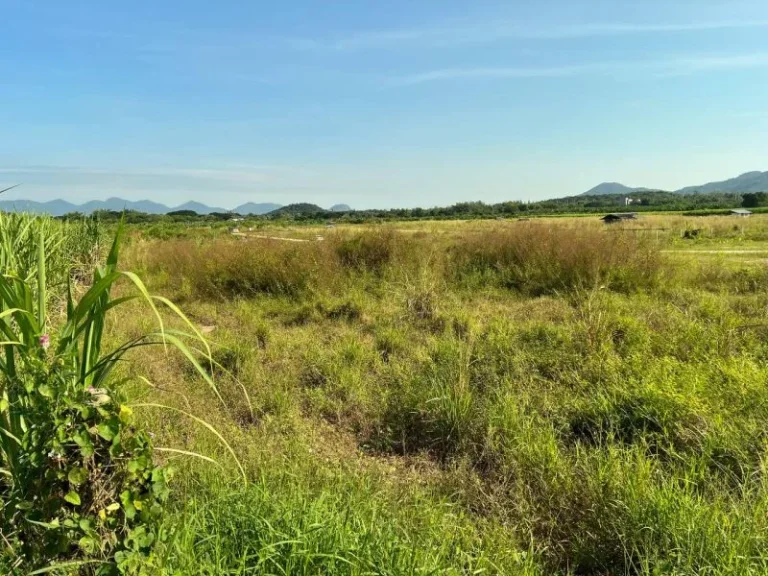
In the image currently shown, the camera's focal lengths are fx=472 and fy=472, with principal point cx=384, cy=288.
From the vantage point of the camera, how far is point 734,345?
13.4 ft

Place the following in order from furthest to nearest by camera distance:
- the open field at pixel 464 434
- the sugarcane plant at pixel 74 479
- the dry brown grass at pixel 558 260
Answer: the dry brown grass at pixel 558 260 → the open field at pixel 464 434 → the sugarcane plant at pixel 74 479

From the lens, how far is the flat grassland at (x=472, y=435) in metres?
1.81

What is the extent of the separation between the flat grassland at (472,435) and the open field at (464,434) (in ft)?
0.04

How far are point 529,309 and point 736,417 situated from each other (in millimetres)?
3404

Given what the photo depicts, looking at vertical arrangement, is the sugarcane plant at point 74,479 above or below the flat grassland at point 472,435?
above

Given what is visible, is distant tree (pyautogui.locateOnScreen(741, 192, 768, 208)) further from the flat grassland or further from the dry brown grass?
the flat grassland

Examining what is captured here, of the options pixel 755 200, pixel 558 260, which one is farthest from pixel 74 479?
pixel 755 200

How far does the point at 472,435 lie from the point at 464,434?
0.05 meters

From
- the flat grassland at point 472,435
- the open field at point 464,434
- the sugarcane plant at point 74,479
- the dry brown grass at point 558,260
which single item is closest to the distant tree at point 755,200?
the dry brown grass at point 558,260

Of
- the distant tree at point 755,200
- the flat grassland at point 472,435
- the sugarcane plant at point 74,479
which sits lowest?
the flat grassland at point 472,435

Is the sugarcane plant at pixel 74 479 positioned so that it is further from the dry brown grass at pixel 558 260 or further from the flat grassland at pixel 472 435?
the dry brown grass at pixel 558 260

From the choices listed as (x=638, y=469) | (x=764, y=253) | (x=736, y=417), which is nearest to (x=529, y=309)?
(x=736, y=417)

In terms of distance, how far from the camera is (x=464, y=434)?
3.05 m

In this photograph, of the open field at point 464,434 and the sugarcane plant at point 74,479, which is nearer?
the sugarcane plant at point 74,479
